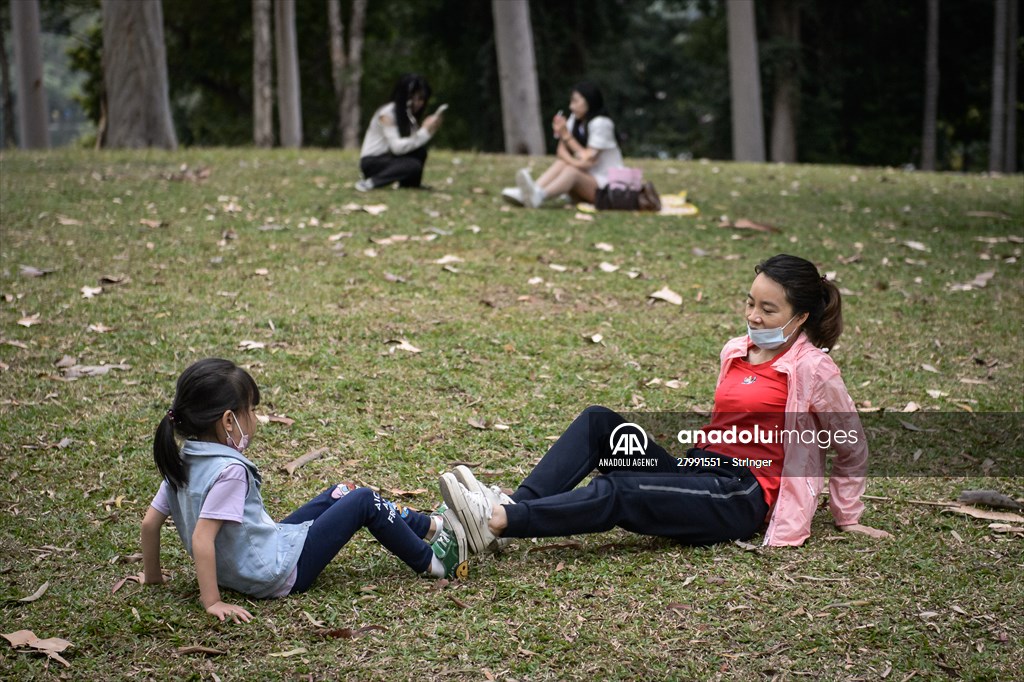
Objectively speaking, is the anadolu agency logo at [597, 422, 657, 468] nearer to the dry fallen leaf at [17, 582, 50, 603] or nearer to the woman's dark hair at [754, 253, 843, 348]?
the woman's dark hair at [754, 253, 843, 348]

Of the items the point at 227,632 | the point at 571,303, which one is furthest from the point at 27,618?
the point at 571,303

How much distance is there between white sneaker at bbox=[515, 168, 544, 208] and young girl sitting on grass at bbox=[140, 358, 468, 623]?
6331 mm

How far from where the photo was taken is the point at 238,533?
343cm

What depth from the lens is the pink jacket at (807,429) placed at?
385 centimetres

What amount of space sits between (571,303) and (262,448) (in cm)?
289

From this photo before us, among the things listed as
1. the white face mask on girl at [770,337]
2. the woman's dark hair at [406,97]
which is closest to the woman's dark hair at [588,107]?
the woman's dark hair at [406,97]

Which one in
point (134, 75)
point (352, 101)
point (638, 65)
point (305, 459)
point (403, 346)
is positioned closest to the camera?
point (305, 459)

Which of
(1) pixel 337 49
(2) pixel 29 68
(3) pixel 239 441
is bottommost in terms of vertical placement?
(3) pixel 239 441

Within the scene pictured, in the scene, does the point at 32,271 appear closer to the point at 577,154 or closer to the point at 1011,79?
the point at 577,154

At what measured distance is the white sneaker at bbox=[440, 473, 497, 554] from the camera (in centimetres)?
364

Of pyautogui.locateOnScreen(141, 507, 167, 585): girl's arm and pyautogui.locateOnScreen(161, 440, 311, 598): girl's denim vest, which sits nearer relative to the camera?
pyautogui.locateOnScreen(161, 440, 311, 598): girl's denim vest

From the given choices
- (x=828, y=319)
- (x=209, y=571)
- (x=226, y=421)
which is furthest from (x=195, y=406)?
(x=828, y=319)

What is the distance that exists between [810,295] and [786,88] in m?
22.7

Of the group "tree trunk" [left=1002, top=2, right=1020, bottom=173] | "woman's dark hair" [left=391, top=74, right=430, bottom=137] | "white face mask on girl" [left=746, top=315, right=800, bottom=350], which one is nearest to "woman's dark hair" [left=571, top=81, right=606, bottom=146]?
"woman's dark hair" [left=391, top=74, right=430, bottom=137]
